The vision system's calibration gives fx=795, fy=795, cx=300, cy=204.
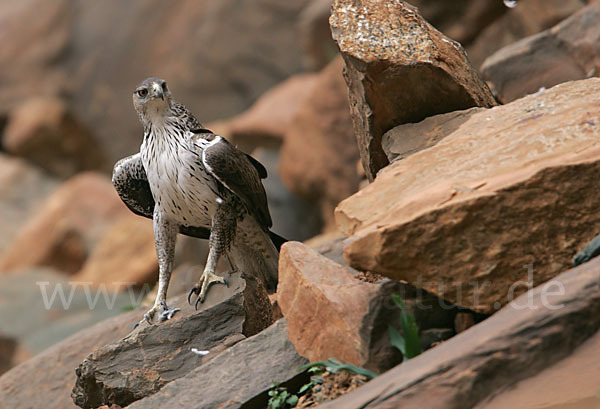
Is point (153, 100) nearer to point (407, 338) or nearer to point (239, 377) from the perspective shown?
point (239, 377)

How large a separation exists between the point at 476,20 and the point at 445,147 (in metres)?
5.61

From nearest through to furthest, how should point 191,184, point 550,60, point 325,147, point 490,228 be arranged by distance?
point 490,228 < point 191,184 < point 550,60 < point 325,147

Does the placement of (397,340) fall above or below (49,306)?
above

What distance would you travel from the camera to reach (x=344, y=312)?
3334 millimetres

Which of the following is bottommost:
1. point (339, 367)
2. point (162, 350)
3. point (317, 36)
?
point (339, 367)

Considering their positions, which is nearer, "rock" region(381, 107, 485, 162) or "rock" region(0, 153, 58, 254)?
"rock" region(381, 107, 485, 162)

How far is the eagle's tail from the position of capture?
4.84 meters

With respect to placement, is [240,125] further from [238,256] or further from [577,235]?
[577,235]

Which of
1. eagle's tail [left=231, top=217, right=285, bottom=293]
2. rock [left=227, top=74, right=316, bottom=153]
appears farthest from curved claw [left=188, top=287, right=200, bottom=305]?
rock [left=227, top=74, right=316, bottom=153]

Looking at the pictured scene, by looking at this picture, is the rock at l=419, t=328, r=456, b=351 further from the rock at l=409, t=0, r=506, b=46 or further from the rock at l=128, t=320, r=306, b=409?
the rock at l=409, t=0, r=506, b=46

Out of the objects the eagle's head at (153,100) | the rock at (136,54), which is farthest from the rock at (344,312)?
the rock at (136,54)

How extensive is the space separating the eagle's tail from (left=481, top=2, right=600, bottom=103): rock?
2.28 metres

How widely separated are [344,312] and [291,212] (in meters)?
7.16

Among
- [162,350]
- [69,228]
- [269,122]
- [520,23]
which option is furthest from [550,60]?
[69,228]
